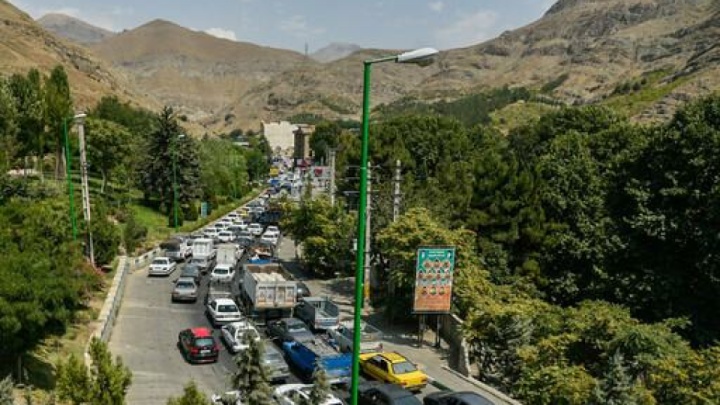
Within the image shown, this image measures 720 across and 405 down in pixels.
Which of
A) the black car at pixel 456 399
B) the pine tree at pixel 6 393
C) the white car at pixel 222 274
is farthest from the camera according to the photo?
the white car at pixel 222 274

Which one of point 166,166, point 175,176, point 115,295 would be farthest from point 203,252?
Result: point 166,166

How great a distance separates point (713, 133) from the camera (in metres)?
→ 31.9

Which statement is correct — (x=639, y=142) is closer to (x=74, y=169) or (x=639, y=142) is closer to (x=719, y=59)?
(x=74, y=169)

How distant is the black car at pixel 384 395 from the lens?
18.0 metres

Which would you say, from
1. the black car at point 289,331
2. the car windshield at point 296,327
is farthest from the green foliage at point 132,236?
the car windshield at point 296,327

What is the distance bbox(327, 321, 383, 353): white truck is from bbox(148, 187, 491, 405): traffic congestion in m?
0.04

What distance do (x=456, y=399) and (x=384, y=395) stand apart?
2136 mm

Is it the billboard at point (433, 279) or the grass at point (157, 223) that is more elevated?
the billboard at point (433, 279)

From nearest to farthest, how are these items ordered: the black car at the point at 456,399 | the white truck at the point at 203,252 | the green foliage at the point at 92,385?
the green foliage at the point at 92,385 < the black car at the point at 456,399 < the white truck at the point at 203,252

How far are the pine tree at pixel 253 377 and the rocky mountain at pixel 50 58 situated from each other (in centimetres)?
10301

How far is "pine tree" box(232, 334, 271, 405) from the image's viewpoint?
455 inches

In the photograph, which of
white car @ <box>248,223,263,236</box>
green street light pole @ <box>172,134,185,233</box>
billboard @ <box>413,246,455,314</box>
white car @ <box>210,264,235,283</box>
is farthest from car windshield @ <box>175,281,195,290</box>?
white car @ <box>248,223,263,236</box>

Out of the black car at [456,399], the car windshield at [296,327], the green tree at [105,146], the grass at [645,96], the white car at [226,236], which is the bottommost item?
the white car at [226,236]

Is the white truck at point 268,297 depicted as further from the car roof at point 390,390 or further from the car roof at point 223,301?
the car roof at point 390,390
